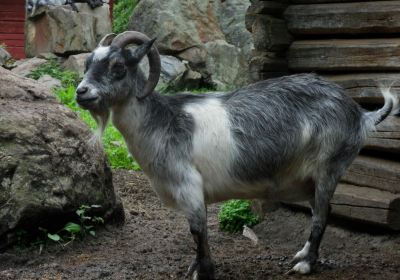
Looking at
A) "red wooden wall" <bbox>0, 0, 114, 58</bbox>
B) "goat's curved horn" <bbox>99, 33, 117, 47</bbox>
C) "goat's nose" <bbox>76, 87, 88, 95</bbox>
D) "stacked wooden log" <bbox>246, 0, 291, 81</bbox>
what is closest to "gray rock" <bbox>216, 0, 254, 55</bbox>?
"red wooden wall" <bbox>0, 0, 114, 58</bbox>

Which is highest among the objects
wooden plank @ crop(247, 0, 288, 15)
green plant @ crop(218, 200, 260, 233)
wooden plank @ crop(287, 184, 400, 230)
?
wooden plank @ crop(247, 0, 288, 15)

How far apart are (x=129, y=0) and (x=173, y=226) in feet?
55.5

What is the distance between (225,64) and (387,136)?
39.4 ft

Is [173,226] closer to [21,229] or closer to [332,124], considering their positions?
[21,229]

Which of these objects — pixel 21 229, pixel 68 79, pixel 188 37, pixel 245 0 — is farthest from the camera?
pixel 245 0

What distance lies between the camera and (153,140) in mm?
5492

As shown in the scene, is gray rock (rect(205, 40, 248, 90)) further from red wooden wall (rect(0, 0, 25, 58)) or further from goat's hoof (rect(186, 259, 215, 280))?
goat's hoof (rect(186, 259, 215, 280))

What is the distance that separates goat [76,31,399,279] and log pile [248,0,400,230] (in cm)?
71

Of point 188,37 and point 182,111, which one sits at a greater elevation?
point 182,111

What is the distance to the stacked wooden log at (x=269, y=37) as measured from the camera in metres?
7.14

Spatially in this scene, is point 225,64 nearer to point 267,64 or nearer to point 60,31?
point 60,31

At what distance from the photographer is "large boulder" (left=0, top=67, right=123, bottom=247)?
20.4ft

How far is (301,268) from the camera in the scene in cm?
566

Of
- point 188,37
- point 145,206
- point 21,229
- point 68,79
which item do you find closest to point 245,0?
point 188,37
